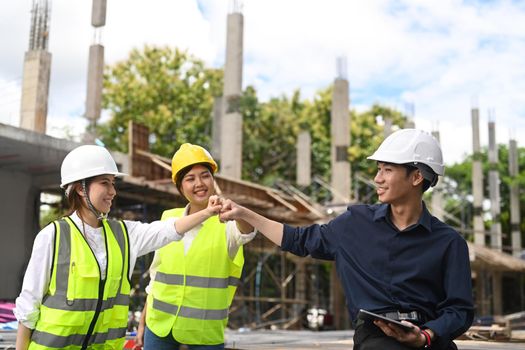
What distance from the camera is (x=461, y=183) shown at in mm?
35969

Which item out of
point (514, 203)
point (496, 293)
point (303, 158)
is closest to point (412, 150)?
point (303, 158)

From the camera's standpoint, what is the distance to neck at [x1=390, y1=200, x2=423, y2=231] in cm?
254

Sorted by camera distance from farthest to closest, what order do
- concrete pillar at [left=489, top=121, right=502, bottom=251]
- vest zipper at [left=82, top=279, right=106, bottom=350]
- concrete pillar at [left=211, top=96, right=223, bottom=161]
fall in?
concrete pillar at [left=489, top=121, right=502, bottom=251] < concrete pillar at [left=211, top=96, right=223, bottom=161] < vest zipper at [left=82, top=279, right=106, bottom=350]

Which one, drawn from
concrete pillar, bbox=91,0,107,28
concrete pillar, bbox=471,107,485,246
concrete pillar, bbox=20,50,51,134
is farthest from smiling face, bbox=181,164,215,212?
concrete pillar, bbox=471,107,485,246

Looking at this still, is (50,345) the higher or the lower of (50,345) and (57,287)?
the lower

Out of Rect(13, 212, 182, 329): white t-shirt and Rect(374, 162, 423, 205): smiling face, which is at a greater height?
Rect(374, 162, 423, 205): smiling face

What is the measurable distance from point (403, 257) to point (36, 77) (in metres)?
12.4

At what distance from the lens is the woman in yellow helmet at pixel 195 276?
3297 millimetres

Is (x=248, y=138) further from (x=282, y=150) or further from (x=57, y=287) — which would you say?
(x=57, y=287)

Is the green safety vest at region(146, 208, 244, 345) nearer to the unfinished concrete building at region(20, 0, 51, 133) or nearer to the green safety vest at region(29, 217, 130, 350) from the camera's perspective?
the green safety vest at region(29, 217, 130, 350)

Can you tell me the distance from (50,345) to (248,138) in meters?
26.5

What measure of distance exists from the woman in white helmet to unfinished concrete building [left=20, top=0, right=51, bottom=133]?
10.8 meters

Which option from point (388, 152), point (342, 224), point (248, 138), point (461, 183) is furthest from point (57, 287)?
point (461, 183)

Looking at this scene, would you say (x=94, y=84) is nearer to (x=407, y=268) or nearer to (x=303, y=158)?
(x=303, y=158)
